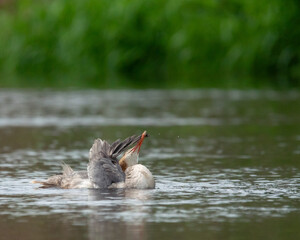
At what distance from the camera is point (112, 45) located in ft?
122

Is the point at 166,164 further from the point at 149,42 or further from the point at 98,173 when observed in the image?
the point at 149,42

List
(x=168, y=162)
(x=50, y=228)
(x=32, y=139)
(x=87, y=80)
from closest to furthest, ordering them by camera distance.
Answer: (x=50, y=228) < (x=168, y=162) < (x=32, y=139) < (x=87, y=80)

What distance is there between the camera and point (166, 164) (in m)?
13.9

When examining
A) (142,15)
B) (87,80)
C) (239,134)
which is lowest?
(239,134)

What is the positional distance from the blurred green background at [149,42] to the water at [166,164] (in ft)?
25.4

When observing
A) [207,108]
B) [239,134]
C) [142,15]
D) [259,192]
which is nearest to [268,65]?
[142,15]

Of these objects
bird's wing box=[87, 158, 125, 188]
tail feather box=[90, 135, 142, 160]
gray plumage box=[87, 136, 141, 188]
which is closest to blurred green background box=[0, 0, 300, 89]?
tail feather box=[90, 135, 142, 160]

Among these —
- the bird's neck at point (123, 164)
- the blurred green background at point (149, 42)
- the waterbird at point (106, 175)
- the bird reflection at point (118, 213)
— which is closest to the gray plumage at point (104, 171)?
the waterbird at point (106, 175)

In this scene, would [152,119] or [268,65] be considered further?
[268,65]

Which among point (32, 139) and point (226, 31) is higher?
point (226, 31)

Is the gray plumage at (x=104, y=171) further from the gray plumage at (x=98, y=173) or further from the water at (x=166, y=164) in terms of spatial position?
the water at (x=166, y=164)

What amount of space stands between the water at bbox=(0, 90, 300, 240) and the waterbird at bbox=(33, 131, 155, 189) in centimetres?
14

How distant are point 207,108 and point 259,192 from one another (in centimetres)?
1186

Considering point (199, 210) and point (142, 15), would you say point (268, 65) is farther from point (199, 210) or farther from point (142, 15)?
point (199, 210)
